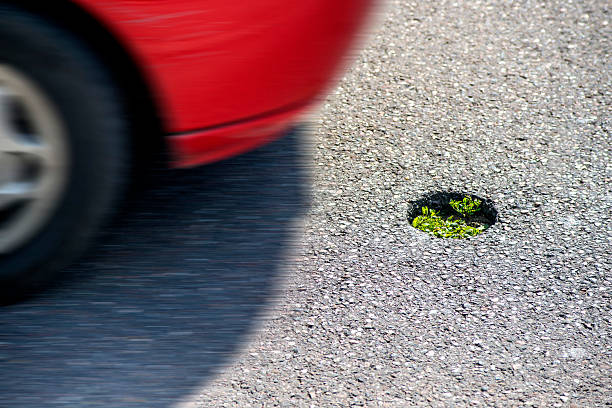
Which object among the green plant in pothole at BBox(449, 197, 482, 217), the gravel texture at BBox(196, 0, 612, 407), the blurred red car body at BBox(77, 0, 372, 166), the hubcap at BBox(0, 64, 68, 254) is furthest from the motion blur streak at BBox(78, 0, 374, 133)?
the green plant in pothole at BBox(449, 197, 482, 217)

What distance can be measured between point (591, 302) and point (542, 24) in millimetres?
2111

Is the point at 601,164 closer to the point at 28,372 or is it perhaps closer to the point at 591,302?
the point at 591,302

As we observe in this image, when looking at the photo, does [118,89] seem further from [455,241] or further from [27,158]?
[455,241]

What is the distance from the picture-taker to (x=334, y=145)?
320 cm

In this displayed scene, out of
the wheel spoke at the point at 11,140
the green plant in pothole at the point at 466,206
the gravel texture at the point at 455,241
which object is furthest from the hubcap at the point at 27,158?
the green plant in pothole at the point at 466,206

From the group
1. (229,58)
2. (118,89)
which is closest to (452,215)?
(229,58)

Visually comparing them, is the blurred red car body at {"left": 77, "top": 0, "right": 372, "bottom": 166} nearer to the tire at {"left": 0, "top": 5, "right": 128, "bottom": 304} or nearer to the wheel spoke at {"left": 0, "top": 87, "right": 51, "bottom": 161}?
the tire at {"left": 0, "top": 5, "right": 128, "bottom": 304}

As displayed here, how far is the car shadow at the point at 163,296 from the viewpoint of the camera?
218cm

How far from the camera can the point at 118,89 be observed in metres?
2.28

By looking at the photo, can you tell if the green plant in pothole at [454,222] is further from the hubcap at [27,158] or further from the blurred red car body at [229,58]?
the hubcap at [27,158]

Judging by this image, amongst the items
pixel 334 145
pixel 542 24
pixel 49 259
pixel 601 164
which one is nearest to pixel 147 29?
pixel 49 259

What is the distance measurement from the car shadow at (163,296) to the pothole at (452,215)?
0.47 m

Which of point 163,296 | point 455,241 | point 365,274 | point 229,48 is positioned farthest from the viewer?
point 455,241

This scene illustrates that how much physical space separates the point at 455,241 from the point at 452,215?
0.54ft
